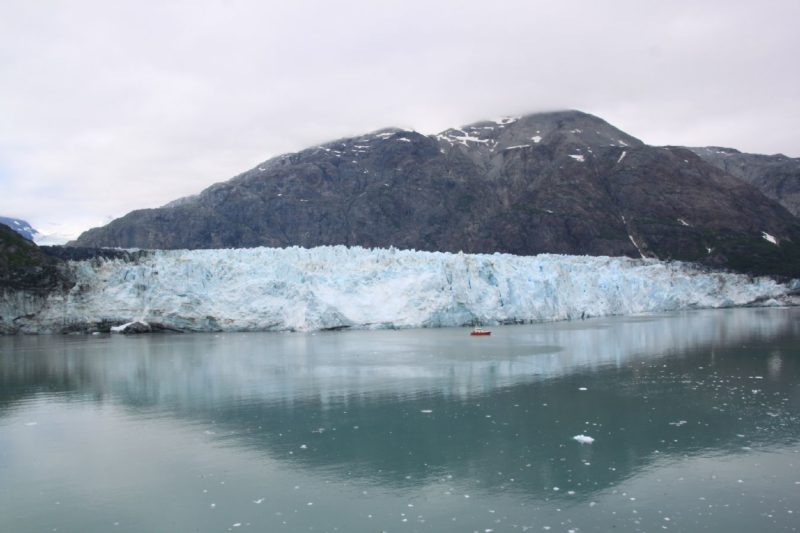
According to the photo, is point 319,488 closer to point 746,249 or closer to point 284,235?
point 746,249

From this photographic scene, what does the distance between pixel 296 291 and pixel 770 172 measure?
145156mm

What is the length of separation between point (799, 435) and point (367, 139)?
128m

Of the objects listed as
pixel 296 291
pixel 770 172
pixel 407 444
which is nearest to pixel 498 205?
pixel 770 172

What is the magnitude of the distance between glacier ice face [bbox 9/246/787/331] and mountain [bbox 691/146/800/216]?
116635mm

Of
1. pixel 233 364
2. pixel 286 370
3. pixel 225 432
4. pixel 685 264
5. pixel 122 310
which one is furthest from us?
pixel 685 264

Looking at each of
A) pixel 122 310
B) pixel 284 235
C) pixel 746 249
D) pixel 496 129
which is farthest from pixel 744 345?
pixel 496 129

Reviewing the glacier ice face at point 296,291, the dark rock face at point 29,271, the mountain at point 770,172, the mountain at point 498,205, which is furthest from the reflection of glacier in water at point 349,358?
the mountain at point 770,172

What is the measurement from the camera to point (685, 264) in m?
58.6

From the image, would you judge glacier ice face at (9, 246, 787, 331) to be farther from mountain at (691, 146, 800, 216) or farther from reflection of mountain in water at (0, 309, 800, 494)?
mountain at (691, 146, 800, 216)

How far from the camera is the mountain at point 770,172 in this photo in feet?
454

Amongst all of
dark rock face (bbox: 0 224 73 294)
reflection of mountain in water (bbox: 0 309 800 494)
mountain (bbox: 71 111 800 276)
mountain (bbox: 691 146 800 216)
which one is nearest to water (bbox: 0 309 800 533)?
reflection of mountain in water (bbox: 0 309 800 494)

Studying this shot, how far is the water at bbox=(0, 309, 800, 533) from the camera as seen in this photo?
25.3ft

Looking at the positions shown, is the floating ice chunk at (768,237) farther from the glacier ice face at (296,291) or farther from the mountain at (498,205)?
the glacier ice face at (296,291)

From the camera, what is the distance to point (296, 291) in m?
33.9
